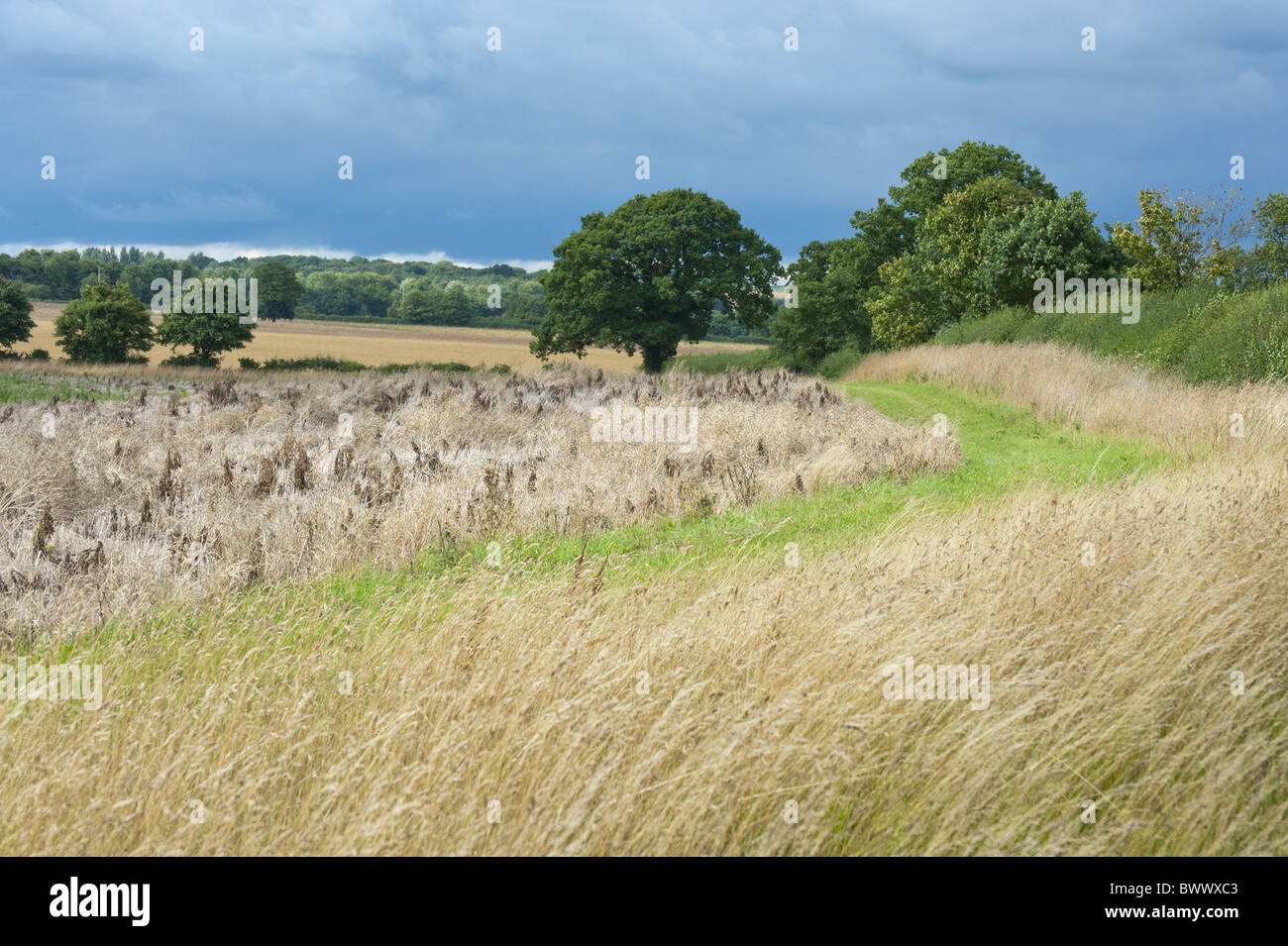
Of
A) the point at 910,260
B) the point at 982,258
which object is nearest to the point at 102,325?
the point at 910,260

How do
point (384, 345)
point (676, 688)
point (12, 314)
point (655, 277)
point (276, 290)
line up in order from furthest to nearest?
point (276, 290) < point (384, 345) < point (12, 314) < point (655, 277) < point (676, 688)

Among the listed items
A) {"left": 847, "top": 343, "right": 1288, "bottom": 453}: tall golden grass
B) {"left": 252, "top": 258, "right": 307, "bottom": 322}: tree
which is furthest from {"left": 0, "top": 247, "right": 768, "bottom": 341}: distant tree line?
{"left": 847, "top": 343, "right": 1288, "bottom": 453}: tall golden grass

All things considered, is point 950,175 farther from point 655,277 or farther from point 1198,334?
point 1198,334

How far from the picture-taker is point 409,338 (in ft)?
261

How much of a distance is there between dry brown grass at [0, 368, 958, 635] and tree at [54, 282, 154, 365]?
36299 mm

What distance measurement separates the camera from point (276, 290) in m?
87.7

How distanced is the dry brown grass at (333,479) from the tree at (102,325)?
36.3m

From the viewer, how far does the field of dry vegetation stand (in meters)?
3.99

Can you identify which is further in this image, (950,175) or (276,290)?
(276,290)

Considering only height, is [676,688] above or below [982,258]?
below

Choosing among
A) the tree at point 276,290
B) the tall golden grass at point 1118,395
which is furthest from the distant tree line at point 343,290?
the tall golden grass at point 1118,395

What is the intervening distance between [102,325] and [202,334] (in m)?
5.26

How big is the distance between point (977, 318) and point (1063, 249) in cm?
419
